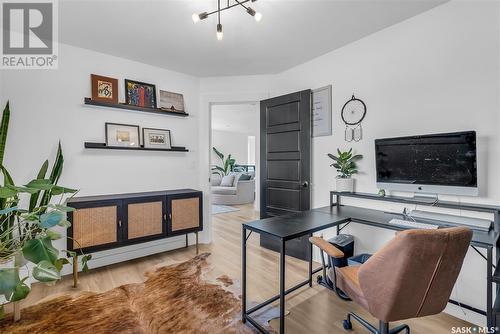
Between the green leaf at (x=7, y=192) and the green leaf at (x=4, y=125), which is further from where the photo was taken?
the green leaf at (x=4, y=125)

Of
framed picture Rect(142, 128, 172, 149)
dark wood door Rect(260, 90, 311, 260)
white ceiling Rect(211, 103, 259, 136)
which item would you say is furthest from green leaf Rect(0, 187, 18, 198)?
white ceiling Rect(211, 103, 259, 136)

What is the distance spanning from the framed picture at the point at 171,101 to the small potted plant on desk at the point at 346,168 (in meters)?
2.27

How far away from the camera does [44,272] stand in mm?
1291

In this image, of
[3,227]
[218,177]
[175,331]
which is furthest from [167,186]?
[218,177]

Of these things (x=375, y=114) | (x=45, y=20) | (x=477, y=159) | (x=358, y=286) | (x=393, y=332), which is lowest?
(x=393, y=332)

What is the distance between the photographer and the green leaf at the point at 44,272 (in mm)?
1275

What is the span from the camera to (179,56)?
3037mm

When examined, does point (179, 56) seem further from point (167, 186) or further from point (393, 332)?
point (393, 332)

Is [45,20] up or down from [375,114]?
up

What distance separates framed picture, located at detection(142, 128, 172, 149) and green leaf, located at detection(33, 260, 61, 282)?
6.87 ft

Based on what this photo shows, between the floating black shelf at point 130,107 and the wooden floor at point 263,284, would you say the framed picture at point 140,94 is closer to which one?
the floating black shelf at point 130,107

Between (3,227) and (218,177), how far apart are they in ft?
21.1

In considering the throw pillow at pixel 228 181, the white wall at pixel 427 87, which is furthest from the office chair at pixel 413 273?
the throw pillow at pixel 228 181

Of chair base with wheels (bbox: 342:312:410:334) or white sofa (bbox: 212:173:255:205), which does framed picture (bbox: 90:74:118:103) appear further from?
white sofa (bbox: 212:173:255:205)
